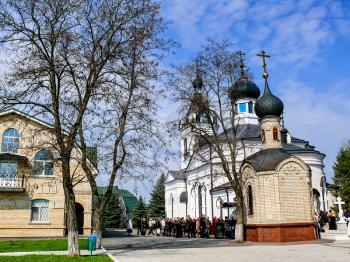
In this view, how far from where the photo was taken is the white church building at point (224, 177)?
127 ft

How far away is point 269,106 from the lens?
24516mm

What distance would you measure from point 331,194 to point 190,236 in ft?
92.2

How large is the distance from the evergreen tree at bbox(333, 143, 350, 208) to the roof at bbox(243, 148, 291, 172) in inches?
1174

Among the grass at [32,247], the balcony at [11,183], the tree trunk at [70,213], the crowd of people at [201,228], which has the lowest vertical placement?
the grass at [32,247]

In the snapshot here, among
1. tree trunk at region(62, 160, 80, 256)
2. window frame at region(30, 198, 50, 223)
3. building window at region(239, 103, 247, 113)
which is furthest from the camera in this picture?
building window at region(239, 103, 247, 113)

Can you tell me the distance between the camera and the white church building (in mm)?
38625

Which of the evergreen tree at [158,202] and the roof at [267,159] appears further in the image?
the evergreen tree at [158,202]

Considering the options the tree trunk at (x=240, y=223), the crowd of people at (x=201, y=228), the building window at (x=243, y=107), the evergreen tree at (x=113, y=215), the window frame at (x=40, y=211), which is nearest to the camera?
the tree trunk at (x=240, y=223)

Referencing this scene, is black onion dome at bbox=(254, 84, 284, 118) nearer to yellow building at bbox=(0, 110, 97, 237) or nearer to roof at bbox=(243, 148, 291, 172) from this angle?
roof at bbox=(243, 148, 291, 172)

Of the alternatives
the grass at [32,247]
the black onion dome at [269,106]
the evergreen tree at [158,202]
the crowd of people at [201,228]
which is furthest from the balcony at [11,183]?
the evergreen tree at [158,202]

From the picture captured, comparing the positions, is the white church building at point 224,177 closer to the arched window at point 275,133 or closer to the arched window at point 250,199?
the arched window at point 275,133

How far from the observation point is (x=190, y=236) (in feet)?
103

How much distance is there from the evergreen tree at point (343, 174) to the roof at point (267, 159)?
29809 mm

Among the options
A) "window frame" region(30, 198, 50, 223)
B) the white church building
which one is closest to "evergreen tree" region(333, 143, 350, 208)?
the white church building
